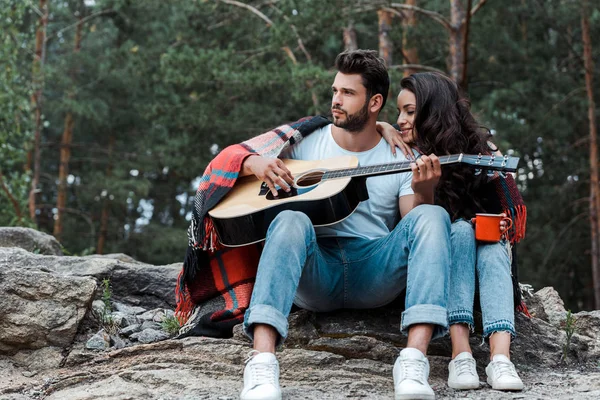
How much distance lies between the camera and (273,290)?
294cm

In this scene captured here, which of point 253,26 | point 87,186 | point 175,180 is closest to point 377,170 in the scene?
point 253,26

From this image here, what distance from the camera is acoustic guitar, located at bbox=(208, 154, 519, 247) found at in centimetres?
332

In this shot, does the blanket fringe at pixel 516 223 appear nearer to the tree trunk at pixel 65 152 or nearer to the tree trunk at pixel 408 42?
the tree trunk at pixel 408 42

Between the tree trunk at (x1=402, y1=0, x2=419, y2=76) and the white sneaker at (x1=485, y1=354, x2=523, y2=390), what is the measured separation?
28.7 feet

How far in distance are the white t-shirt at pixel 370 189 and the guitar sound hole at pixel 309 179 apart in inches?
8.4

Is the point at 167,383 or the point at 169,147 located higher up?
the point at 169,147

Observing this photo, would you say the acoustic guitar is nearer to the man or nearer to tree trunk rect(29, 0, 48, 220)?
the man

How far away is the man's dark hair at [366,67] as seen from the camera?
3717mm

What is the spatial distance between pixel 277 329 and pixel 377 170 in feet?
→ 2.70

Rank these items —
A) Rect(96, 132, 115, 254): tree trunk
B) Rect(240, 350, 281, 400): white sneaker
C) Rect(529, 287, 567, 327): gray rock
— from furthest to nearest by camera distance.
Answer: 1. Rect(96, 132, 115, 254): tree trunk
2. Rect(529, 287, 567, 327): gray rock
3. Rect(240, 350, 281, 400): white sneaker

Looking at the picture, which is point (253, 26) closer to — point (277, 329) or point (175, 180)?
point (175, 180)

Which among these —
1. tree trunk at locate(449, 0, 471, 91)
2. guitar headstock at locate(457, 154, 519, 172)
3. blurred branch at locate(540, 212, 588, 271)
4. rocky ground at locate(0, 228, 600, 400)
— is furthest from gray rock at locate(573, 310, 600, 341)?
blurred branch at locate(540, 212, 588, 271)

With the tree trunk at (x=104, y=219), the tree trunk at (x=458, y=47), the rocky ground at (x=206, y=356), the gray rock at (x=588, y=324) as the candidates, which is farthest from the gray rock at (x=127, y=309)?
the tree trunk at (x=104, y=219)

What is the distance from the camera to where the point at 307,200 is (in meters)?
3.31
